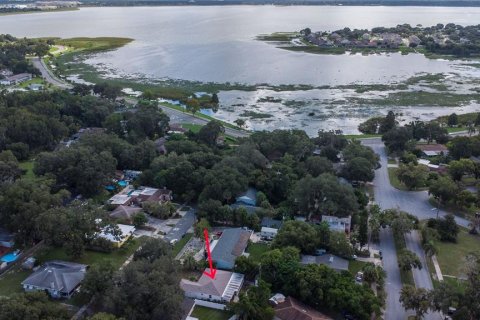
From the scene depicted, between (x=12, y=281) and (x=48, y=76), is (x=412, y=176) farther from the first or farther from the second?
(x=48, y=76)

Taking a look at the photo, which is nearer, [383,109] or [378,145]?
[378,145]

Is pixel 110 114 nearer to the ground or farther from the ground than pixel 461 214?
farther from the ground

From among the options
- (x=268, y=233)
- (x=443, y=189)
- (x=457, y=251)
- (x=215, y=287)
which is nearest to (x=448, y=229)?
(x=457, y=251)

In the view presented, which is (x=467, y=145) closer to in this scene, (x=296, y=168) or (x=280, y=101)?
(x=296, y=168)

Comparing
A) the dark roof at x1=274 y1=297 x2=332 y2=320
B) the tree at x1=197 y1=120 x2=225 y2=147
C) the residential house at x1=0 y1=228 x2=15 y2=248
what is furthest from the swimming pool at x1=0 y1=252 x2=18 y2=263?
the tree at x1=197 y1=120 x2=225 y2=147

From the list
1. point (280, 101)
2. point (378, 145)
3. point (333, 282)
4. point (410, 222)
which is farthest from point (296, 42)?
point (333, 282)
